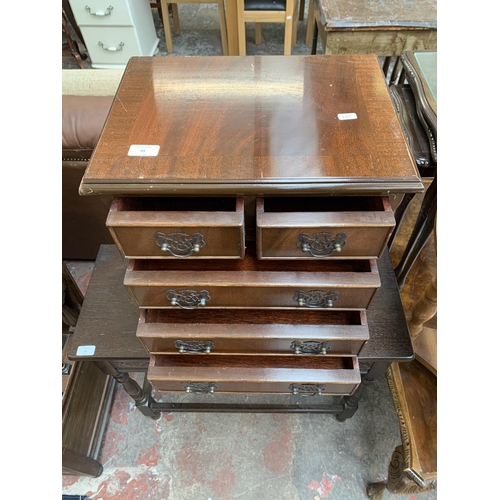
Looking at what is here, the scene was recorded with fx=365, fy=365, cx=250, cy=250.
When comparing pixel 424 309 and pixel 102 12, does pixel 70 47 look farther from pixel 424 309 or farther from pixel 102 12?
pixel 424 309

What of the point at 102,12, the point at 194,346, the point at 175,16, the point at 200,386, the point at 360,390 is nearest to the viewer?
the point at 194,346

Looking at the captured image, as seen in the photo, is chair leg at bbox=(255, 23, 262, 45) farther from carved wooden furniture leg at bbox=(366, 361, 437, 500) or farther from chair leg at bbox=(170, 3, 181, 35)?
carved wooden furniture leg at bbox=(366, 361, 437, 500)

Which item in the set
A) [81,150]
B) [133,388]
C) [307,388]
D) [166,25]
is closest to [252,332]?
[307,388]

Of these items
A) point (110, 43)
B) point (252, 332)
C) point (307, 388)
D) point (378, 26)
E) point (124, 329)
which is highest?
point (378, 26)

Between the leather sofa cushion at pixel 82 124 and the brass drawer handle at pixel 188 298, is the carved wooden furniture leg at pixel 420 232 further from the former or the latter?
the leather sofa cushion at pixel 82 124

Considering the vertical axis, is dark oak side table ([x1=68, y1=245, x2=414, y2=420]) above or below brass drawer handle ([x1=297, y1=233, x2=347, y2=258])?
below

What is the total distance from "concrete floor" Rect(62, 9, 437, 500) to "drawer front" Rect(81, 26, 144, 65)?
87.0 inches

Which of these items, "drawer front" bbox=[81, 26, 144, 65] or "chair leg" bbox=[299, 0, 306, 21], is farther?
"chair leg" bbox=[299, 0, 306, 21]

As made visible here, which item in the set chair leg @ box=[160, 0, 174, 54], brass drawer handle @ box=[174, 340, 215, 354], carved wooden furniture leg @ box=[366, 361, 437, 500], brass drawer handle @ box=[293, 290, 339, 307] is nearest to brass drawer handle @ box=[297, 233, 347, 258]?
brass drawer handle @ box=[293, 290, 339, 307]

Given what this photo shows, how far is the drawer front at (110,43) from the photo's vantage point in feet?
7.70

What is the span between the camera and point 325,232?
57 centimetres

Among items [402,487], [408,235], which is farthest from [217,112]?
[402,487]

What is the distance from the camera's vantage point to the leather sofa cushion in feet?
3.45

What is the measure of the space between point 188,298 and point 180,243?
0.15 m
